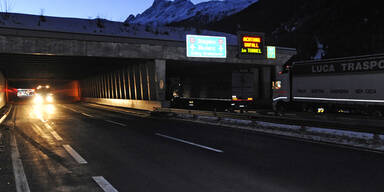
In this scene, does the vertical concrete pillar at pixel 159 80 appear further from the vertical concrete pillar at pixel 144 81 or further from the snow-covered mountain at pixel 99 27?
the snow-covered mountain at pixel 99 27

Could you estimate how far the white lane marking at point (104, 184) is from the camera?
520cm

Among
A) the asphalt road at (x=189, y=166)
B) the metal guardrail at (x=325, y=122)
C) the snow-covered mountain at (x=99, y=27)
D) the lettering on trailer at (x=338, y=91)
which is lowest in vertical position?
the asphalt road at (x=189, y=166)

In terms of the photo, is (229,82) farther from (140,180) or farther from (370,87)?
(140,180)

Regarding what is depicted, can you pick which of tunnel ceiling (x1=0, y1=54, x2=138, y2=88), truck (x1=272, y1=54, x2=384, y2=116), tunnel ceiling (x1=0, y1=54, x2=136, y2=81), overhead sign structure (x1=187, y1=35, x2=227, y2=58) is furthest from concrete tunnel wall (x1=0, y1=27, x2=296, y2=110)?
truck (x1=272, y1=54, x2=384, y2=116)

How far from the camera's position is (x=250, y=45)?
950 inches

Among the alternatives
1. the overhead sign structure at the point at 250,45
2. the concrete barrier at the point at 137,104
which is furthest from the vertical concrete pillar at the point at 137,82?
the overhead sign structure at the point at 250,45

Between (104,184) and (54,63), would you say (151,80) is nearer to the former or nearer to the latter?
(54,63)

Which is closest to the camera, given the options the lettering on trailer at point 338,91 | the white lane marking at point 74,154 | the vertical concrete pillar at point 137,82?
the white lane marking at point 74,154

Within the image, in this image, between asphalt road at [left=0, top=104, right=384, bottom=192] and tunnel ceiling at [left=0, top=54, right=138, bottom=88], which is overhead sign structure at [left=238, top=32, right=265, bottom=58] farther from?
asphalt road at [left=0, top=104, right=384, bottom=192]

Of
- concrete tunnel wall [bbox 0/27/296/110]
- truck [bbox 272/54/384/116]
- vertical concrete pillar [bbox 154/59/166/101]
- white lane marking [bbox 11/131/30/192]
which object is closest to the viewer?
white lane marking [bbox 11/131/30/192]

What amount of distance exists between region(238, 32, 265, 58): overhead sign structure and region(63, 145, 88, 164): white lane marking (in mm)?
16837

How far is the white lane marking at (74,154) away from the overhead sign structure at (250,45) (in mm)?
16837

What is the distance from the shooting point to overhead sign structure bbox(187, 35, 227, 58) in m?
25.6

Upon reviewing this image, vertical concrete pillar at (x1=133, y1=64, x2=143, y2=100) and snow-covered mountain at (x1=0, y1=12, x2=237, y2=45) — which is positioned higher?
snow-covered mountain at (x1=0, y1=12, x2=237, y2=45)
